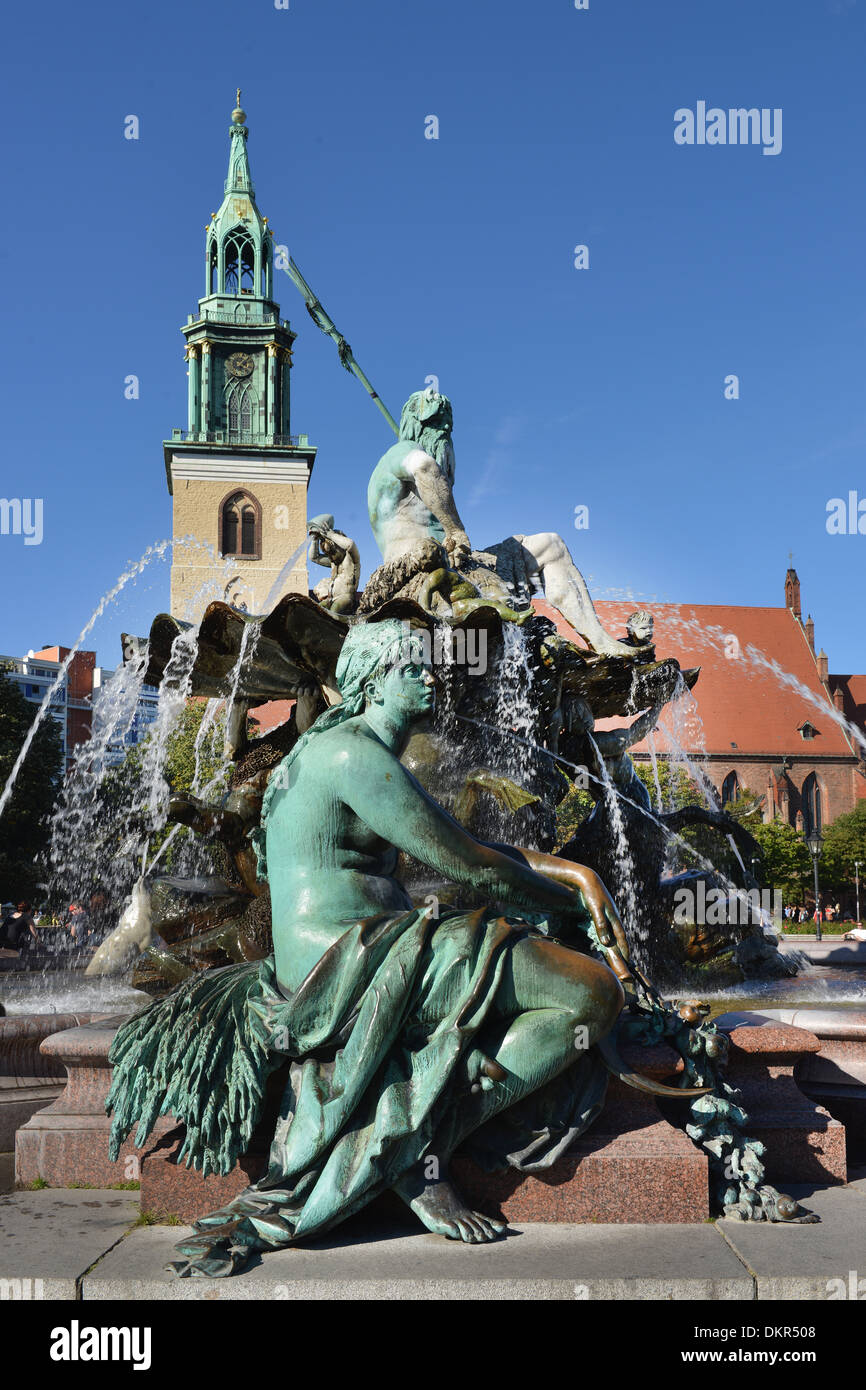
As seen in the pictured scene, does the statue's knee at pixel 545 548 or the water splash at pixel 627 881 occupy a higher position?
the statue's knee at pixel 545 548

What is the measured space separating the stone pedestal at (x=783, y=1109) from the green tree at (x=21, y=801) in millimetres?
27416

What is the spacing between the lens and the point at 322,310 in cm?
1308

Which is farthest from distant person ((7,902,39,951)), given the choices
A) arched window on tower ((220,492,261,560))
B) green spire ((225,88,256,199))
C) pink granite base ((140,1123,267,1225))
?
green spire ((225,88,256,199))

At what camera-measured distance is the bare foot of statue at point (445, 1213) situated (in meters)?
3.80

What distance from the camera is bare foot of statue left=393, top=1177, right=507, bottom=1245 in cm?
380

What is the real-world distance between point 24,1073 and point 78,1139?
0.99 m

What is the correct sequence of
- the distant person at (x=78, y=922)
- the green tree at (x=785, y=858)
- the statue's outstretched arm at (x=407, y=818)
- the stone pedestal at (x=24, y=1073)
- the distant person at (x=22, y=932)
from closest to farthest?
1. the statue's outstretched arm at (x=407, y=818)
2. the stone pedestal at (x=24, y=1073)
3. the distant person at (x=22, y=932)
4. the distant person at (x=78, y=922)
5. the green tree at (x=785, y=858)

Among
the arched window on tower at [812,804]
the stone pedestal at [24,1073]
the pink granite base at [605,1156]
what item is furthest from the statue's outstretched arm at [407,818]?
the arched window on tower at [812,804]

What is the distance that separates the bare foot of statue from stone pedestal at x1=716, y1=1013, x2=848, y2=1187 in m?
1.30

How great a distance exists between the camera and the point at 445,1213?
12.6 ft

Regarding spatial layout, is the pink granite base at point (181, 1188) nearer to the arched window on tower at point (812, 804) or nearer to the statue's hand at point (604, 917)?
the statue's hand at point (604, 917)

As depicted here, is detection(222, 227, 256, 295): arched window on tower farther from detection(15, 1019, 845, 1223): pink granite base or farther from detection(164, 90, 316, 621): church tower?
detection(15, 1019, 845, 1223): pink granite base
